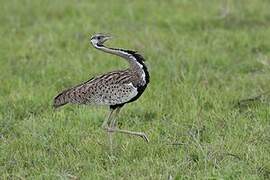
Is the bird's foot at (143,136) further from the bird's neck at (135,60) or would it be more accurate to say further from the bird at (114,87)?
the bird's neck at (135,60)

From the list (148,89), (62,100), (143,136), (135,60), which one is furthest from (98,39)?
(148,89)

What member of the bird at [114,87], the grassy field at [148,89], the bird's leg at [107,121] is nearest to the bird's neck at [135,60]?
the bird at [114,87]

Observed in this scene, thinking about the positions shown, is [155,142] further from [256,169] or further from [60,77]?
[60,77]

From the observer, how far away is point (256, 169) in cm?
510

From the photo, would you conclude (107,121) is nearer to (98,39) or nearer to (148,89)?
(98,39)

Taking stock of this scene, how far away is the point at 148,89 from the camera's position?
7215 millimetres

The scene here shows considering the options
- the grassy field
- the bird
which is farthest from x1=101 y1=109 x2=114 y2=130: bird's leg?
the grassy field

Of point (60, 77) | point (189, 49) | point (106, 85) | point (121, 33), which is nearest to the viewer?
point (106, 85)

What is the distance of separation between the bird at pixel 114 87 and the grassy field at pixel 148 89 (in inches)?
14.6

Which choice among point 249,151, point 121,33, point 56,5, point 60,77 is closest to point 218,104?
point 249,151

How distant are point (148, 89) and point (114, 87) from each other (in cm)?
176

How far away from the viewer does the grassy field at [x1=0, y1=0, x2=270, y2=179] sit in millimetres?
5359

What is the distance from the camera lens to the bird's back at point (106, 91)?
5.41 metres

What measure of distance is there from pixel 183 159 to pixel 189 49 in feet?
11.2
